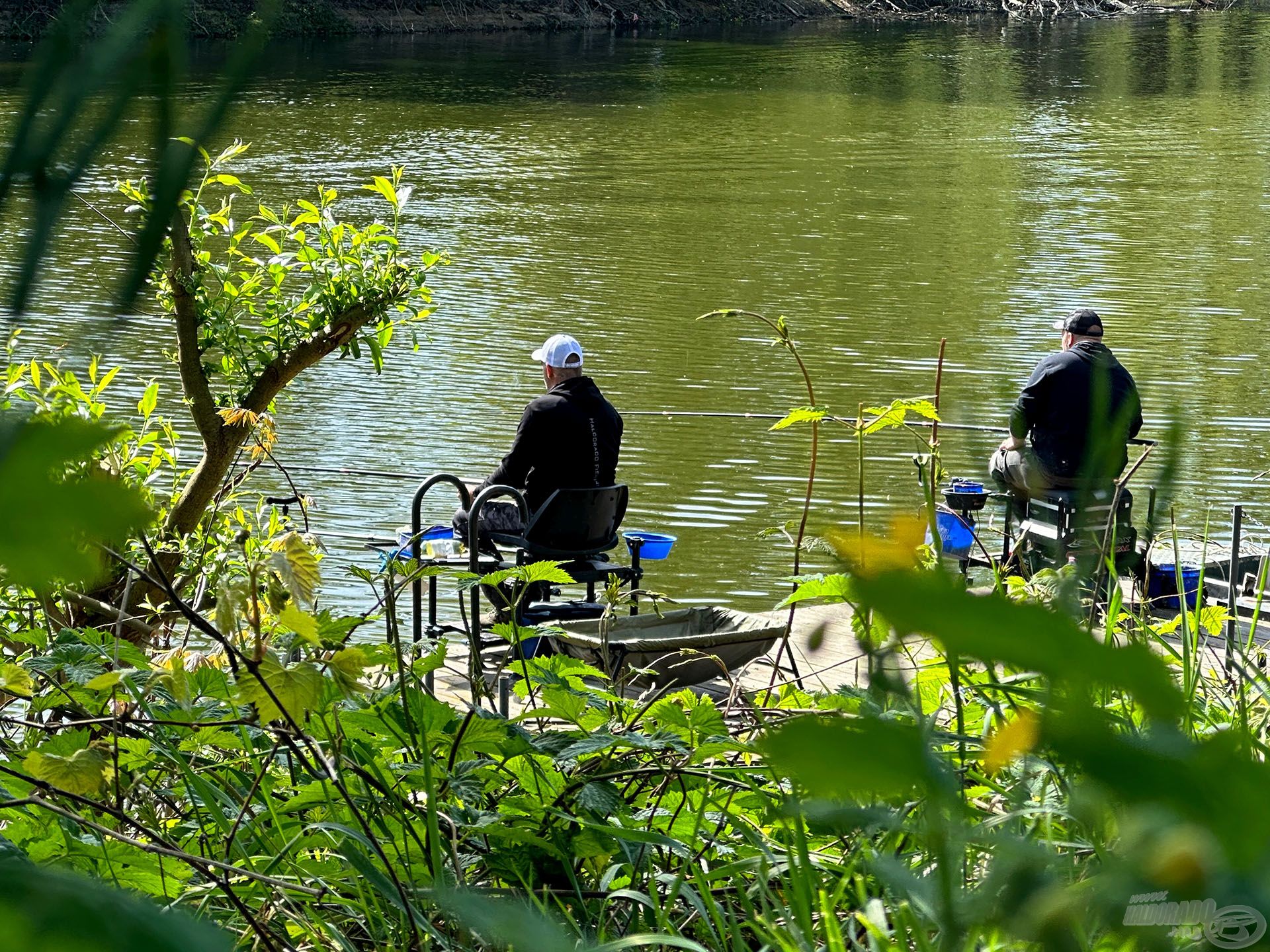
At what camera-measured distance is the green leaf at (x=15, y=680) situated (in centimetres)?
219

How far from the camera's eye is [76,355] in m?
0.50

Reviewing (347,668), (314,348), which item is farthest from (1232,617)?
(314,348)

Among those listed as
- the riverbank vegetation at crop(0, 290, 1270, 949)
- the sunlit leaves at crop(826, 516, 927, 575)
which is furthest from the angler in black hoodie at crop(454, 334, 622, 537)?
the sunlit leaves at crop(826, 516, 927, 575)

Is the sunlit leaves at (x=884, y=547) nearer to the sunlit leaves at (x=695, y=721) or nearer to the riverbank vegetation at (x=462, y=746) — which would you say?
the riverbank vegetation at (x=462, y=746)

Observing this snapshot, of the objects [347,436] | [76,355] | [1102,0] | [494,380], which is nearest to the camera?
[76,355]

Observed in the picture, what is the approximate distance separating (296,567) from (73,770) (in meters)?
0.41

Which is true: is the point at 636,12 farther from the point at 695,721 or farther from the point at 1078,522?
the point at 1078,522

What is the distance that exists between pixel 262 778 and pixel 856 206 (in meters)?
19.7

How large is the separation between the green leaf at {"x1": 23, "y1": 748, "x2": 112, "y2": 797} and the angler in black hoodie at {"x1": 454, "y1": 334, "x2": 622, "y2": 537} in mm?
4388

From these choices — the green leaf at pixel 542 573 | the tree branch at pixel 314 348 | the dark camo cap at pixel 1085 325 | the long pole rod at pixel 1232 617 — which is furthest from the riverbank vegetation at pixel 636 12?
the green leaf at pixel 542 573

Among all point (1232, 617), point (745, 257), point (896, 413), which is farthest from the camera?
point (745, 257)

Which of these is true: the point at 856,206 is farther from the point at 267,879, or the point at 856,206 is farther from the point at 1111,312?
the point at 267,879

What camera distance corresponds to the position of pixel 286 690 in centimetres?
190

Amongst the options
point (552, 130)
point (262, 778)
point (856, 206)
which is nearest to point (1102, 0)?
point (552, 130)
